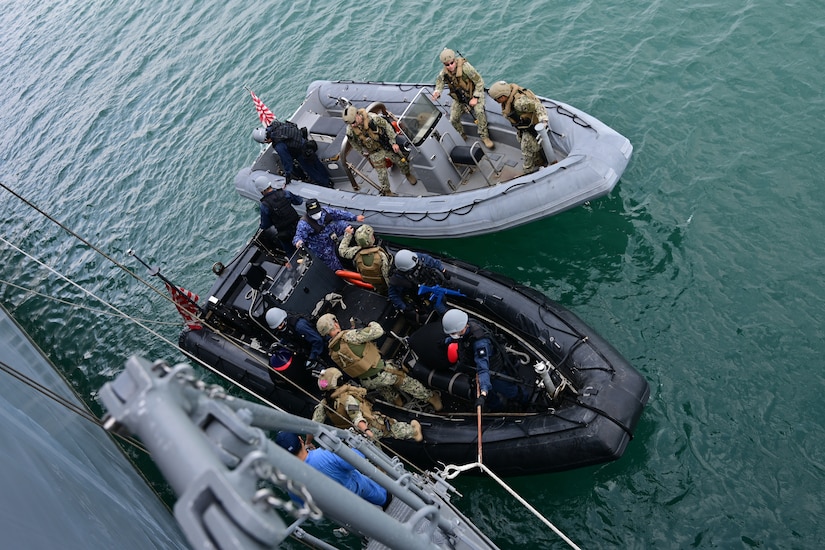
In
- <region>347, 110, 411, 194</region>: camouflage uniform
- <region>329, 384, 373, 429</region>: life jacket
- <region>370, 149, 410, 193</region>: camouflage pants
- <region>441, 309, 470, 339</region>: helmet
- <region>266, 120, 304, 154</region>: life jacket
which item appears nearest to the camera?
<region>441, 309, 470, 339</region>: helmet

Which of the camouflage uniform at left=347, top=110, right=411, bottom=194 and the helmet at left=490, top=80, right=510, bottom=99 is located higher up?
the helmet at left=490, top=80, right=510, bottom=99

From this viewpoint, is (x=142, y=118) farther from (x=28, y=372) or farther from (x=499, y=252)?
(x=499, y=252)

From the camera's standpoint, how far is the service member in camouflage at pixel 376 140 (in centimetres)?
846

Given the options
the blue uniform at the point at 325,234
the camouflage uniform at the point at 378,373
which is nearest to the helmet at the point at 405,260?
the camouflage uniform at the point at 378,373

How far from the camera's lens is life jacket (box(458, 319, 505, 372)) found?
6.05 m

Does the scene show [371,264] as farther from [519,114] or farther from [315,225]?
[519,114]

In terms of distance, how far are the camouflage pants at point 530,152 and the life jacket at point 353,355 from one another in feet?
11.8

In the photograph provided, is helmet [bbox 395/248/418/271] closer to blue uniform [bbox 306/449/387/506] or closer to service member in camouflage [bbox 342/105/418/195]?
service member in camouflage [bbox 342/105/418/195]

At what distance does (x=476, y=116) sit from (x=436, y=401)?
13.7ft

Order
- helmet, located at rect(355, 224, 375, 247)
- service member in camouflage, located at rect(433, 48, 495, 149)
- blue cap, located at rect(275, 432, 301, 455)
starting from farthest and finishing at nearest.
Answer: service member in camouflage, located at rect(433, 48, 495, 149) → helmet, located at rect(355, 224, 375, 247) → blue cap, located at rect(275, 432, 301, 455)

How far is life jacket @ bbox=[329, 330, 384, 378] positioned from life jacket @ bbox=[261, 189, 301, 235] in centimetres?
273

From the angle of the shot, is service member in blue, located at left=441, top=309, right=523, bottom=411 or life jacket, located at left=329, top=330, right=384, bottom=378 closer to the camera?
service member in blue, located at left=441, top=309, right=523, bottom=411

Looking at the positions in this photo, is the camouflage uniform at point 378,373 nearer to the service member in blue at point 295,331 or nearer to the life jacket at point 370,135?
the service member in blue at point 295,331

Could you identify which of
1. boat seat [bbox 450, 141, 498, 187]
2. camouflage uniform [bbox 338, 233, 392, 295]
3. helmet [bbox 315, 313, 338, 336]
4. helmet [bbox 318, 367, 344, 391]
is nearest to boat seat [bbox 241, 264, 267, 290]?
camouflage uniform [bbox 338, 233, 392, 295]
